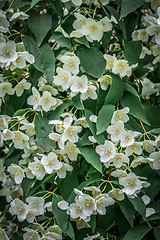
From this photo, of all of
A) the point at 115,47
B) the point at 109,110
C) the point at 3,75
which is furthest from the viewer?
the point at 115,47

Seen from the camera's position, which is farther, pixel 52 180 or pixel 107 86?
pixel 52 180

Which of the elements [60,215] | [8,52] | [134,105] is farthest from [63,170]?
A: [8,52]

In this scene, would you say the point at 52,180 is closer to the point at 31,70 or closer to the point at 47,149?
the point at 47,149

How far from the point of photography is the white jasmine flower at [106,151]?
118cm

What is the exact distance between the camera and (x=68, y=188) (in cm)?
132

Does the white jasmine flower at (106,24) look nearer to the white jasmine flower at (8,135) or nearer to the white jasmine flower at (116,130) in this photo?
the white jasmine flower at (116,130)

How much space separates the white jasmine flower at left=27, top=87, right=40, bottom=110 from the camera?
131cm

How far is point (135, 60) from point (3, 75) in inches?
21.9

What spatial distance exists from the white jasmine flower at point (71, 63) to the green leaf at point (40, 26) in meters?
0.11

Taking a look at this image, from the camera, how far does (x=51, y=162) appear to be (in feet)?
4.16

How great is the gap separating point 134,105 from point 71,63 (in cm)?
29

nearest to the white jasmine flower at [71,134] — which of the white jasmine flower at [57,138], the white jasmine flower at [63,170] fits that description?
the white jasmine flower at [57,138]

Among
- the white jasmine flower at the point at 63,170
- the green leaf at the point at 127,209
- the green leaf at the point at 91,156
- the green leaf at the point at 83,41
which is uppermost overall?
the green leaf at the point at 83,41

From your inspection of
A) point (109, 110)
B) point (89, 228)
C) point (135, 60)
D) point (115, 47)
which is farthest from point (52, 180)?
point (115, 47)
